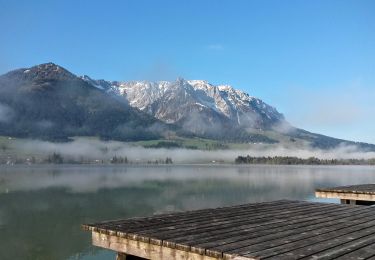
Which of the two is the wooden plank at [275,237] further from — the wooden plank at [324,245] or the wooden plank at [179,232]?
the wooden plank at [179,232]

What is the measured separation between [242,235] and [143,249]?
5.98ft

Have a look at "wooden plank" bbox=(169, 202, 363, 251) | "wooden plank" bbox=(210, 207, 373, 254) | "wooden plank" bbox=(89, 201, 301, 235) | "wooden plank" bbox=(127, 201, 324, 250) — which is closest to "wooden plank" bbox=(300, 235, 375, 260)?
"wooden plank" bbox=(210, 207, 373, 254)

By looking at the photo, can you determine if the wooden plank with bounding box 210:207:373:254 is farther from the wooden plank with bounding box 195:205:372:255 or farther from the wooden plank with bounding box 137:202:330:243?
the wooden plank with bounding box 137:202:330:243

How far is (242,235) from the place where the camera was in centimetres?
800

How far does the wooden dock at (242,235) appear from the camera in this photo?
679 centimetres

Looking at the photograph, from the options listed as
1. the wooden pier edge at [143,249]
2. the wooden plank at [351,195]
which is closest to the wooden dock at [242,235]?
the wooden pier edge at [143,249]

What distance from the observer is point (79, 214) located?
165 ft

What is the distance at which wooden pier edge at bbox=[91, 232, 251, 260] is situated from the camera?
23.0ft

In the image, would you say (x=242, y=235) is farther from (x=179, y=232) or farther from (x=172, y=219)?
(x=172, y=219)

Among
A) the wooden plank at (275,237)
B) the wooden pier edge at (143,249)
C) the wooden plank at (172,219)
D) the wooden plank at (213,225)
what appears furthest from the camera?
the wooden plank at (172,219)

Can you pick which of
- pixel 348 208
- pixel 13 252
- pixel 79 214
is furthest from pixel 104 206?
pixel 348 208

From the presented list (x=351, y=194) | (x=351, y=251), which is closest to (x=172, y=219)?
(x=351, y=251)

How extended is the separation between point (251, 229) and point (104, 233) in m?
2.92

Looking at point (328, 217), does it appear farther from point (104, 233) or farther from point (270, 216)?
point (104, 233)
